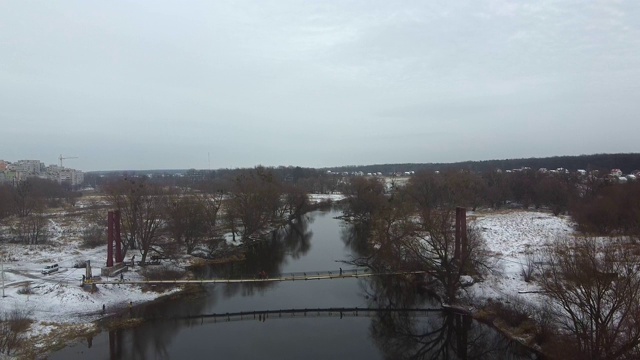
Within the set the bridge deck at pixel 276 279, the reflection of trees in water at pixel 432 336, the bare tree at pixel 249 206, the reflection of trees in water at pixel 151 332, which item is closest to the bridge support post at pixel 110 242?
the bridge deck at pixel 276 279

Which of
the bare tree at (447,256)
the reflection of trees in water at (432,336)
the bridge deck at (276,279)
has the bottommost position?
the reflection of trees in water at (432,336)

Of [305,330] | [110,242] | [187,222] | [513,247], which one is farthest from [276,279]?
[513,247]

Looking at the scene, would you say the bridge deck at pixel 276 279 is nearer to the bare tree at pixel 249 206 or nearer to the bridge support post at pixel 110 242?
the bridge support post at pixel 110 242

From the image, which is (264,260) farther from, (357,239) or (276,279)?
(357,239)

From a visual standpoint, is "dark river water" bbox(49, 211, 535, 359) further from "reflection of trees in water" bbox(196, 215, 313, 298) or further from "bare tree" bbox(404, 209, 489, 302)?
"bare tree" bbox(404, 209, 489, 302)

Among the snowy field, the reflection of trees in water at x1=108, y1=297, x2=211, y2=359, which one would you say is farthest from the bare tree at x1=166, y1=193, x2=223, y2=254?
the reflection of trees in water at x1=108, y1=297, x2=211, y2=359

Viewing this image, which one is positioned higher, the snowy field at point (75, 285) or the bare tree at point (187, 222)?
the bare tree at point (187, 222)
